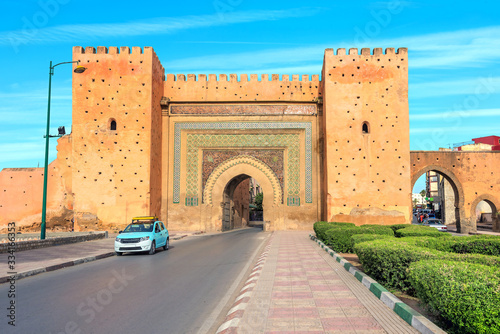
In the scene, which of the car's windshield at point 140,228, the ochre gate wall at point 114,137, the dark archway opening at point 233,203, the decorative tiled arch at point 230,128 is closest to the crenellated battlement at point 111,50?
the ochre gate wall at point 114,137

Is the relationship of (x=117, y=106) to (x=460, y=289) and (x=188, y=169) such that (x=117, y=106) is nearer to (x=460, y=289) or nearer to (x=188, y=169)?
(x=188, y=169)

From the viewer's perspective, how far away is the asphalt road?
4824mm

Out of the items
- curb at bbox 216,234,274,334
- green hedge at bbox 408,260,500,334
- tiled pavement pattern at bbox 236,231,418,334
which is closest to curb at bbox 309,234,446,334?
tiled pavement pattern at bbox 236,231,418,334

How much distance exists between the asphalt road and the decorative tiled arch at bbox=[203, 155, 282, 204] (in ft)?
48.0

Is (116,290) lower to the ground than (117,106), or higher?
lower

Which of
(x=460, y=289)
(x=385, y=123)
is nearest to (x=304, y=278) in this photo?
(x=460, y=289)

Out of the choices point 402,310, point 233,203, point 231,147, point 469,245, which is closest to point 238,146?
point 231,147

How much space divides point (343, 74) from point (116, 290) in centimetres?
1992

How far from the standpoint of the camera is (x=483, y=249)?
330 inches

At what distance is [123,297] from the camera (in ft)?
20.8

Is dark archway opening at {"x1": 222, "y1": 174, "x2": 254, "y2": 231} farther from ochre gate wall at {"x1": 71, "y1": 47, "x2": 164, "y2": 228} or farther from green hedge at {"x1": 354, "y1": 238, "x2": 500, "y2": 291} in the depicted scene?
green hedge at {"x1": 354, "y1": 238, "x2": 500, "y2": 291}

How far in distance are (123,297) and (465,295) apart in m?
4.65

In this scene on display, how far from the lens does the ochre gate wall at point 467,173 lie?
2533 centimetres

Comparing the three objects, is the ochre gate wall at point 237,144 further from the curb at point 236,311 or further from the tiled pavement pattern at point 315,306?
the curb at point 236,311
